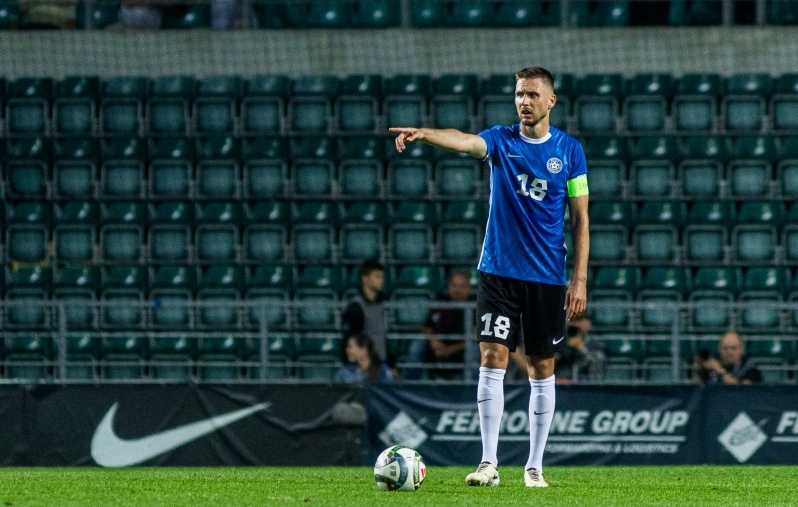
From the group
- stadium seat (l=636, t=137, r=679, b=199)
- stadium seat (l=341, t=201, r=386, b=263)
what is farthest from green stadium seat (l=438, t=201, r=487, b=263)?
stadium seat (l=636, t=137, r=679, b=199)

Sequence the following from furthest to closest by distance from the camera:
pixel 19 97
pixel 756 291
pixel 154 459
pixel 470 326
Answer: pixel 19 97
pixel 756 291
pixel 470 326
pixel 154 459

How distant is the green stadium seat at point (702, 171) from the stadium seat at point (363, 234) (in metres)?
3.75

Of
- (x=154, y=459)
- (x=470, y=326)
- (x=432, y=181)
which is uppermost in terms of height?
(x=432, y=181)

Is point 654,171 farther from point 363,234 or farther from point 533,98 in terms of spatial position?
point 533,98

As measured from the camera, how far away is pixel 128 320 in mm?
16016

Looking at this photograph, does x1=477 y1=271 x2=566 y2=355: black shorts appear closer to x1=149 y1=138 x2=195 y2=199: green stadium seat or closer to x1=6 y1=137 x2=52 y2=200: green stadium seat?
x1=149 y1=138 x2=195 y2=199: green stadium seat

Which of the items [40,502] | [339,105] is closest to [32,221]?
[339,105]

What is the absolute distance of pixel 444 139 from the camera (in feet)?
21.7

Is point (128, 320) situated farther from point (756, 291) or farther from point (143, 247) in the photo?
point (756, 291)

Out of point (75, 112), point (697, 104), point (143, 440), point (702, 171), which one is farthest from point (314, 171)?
point (143, 440)

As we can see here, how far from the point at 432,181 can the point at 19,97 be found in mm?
5597

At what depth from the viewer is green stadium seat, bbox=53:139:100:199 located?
17859 millimetres

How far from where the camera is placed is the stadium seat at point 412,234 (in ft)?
54.9

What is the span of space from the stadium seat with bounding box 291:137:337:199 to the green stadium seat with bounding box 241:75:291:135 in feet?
2.38
